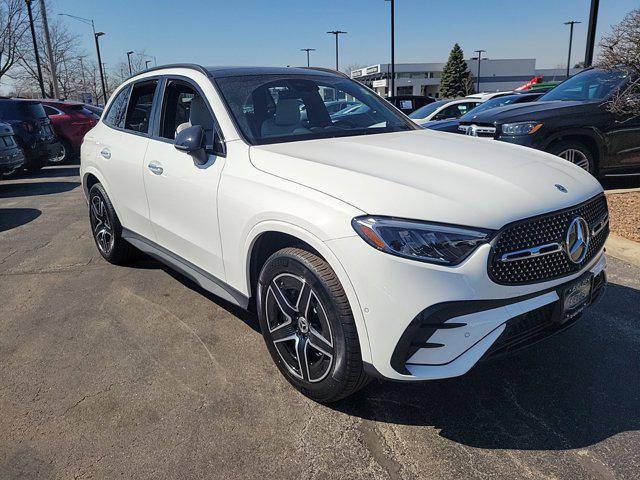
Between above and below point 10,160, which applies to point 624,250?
below

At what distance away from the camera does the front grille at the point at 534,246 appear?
217cm

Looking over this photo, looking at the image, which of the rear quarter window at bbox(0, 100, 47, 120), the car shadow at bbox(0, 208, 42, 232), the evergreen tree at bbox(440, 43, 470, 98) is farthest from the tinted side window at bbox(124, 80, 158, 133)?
the evergreen tree at bbox(440, 43, 470, 98)

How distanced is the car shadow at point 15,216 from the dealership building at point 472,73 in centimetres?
8393

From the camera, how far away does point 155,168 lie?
3684 millimetres

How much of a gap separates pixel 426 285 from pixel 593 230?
1.19 metres

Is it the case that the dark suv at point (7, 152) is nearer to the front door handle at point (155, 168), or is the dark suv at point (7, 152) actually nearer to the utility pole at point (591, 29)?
the front door handle at point (155, 168)

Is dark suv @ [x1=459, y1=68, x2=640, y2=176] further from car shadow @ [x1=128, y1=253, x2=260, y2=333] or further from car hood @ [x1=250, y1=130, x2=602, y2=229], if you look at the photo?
car shadow @ [x1=128, y1=253, x2=260, y2=333]

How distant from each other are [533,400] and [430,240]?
1.22m

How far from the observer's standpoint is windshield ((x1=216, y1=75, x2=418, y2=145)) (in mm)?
3229

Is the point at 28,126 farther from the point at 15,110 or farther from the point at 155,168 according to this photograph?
the point at 155,168

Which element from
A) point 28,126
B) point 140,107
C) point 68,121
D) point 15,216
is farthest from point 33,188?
point 140,107

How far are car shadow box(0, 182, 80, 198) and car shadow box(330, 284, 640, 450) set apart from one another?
8969 millimetres

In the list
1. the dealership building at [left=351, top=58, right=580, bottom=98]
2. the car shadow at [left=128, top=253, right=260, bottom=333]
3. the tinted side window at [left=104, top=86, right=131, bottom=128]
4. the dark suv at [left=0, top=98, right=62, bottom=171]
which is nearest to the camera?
the car shadow at [left=128, top=253, right=260, bottom=333]

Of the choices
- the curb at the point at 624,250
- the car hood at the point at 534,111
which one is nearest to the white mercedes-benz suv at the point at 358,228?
the curb at the point at 624,250
